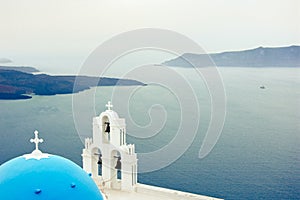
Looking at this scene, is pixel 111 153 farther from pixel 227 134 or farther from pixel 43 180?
pixel 227 134

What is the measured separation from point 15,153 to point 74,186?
9.21 metres

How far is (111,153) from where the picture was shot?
813 centimetres

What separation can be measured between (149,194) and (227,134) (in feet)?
23.7

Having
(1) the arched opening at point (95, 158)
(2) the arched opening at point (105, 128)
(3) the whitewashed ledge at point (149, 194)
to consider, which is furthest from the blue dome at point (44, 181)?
(1) the arched opening at point (95, 158)

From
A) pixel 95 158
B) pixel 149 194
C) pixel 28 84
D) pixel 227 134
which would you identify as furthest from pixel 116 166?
pixel 28 84

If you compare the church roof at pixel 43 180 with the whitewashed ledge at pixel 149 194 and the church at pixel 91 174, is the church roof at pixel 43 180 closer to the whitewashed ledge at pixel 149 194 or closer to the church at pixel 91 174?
the church at pixel 91 174

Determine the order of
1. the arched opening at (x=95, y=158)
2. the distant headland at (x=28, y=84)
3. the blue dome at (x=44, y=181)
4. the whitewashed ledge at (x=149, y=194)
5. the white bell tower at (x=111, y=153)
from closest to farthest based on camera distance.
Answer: the blue dome at (x=44, y=181) < the whitewashed ledge at (x=149, y=194) < the white bell tower at (x=111, y=153) < the arched opening at (x=95, y=158) < the distant headland at (x=28, y=84)

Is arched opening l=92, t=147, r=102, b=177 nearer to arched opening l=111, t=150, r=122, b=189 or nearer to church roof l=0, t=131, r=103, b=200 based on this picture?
arched opening l=111, t=150, r=122, b=189

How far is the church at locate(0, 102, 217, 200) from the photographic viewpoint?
16.3 ft

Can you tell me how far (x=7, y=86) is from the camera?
17.8 metres

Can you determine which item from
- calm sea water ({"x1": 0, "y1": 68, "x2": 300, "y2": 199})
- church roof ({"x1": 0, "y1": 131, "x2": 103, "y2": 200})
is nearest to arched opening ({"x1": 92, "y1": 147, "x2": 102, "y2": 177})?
calm sea water ({"x1": 0, "y1": 68, "x2": 300, "y2": 199})

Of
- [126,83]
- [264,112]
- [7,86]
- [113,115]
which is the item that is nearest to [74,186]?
[113,115]

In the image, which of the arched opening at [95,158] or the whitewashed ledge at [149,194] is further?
the arched opening at [95,158]

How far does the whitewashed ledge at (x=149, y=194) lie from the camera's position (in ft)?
24.5
